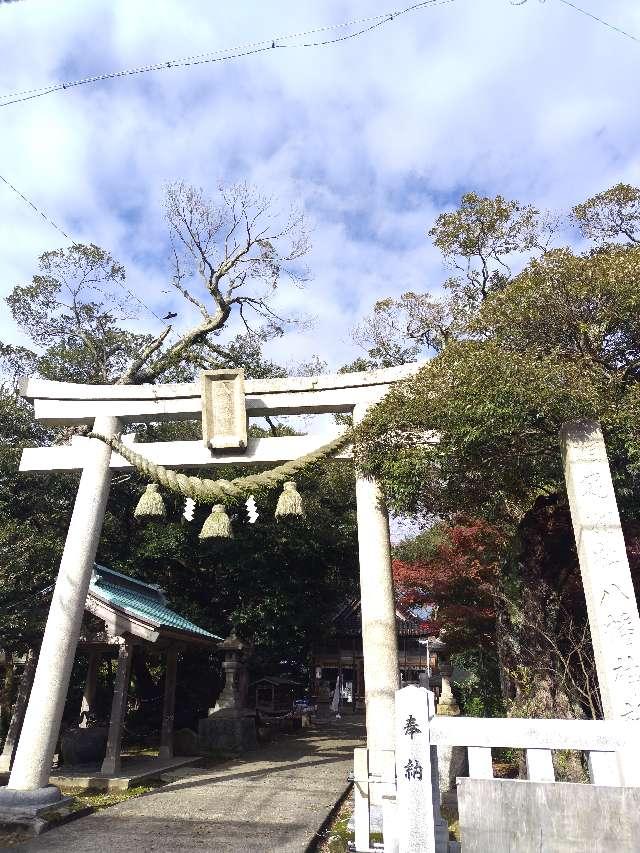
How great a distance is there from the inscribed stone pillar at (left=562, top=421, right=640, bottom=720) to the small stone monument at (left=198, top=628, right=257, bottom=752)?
10.1m

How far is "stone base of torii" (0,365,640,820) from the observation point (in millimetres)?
5371

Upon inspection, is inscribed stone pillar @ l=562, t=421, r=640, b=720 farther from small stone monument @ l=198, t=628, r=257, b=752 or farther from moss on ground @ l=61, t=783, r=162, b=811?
small stone monument @ l=198, t=628, r=257, b=752

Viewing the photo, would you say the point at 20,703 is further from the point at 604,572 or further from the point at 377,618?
the point at 604,572

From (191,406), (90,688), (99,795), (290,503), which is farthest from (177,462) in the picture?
(90,688)

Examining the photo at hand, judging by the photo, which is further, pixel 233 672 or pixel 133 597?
pixel 233 672

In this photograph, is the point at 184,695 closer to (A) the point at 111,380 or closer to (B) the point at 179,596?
(B) the point at 179,596

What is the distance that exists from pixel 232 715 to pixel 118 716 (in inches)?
170

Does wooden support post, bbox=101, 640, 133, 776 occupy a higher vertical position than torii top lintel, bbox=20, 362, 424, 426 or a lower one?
lower

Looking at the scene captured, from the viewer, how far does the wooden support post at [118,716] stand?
9258mm

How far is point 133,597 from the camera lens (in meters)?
12.0

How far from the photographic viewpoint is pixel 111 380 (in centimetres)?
1855

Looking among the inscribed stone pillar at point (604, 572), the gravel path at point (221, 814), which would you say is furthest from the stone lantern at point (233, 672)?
the inscribed stone pillar at point (604, 572)

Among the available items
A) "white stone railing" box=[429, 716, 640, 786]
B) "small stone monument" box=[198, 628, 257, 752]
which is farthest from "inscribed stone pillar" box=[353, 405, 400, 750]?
"small stone monument" box=[198, 628, 257, 752]

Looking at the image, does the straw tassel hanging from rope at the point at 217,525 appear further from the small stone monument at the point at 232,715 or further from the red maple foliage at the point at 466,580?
the small stone monument at the point at 232,715
